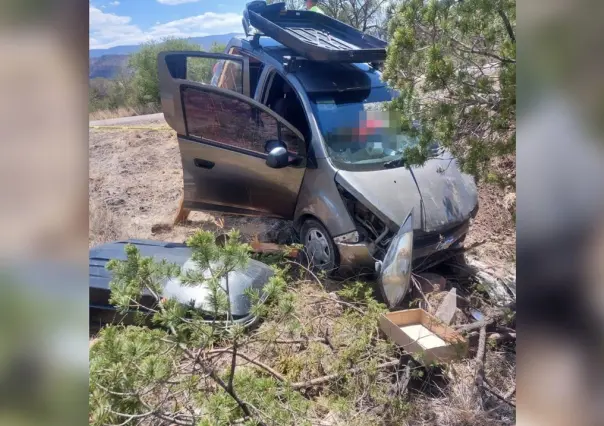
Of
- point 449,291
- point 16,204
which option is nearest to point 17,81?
point 16,204

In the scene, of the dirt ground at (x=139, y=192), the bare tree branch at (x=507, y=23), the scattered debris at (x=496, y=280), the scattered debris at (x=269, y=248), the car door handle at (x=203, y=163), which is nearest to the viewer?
the bare tree branch at (x=507, y=23)

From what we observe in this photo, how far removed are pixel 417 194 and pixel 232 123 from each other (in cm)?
172

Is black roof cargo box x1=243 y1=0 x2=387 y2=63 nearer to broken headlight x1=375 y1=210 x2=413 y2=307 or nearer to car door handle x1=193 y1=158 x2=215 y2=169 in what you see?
car door handle x1=193 y1=158 x2=215 y2=169

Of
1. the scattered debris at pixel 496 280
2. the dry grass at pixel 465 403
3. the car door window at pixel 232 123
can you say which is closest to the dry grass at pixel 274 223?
the dry grass at pixel 465 403

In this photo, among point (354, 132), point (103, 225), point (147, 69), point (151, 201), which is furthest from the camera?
point (147, 69)

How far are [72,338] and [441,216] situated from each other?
337 cm

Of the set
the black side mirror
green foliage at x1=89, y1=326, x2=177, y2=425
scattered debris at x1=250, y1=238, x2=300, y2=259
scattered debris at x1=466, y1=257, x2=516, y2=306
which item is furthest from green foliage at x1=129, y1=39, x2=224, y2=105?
green foliage at x1=89, y1=326, x2=177, y2=425

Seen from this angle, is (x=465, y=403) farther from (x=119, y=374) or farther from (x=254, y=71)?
(x=254, y=71)

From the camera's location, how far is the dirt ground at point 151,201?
5.25 meters

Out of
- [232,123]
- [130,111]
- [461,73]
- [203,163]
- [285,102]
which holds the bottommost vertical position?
[130,111]

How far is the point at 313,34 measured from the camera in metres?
5.05

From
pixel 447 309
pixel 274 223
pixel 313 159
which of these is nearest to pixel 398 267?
pixel 447 309

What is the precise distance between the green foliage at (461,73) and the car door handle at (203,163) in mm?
2038

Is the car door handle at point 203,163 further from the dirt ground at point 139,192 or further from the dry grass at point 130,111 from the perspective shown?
the dry grass at point 130,111
